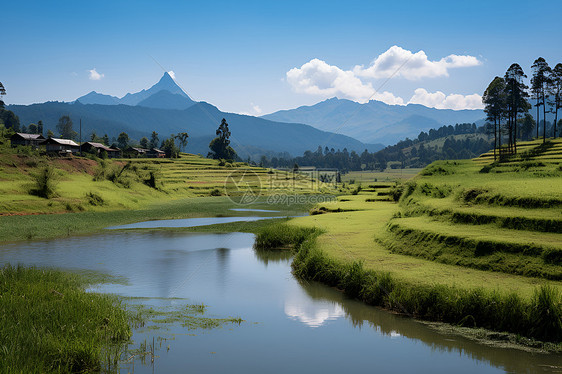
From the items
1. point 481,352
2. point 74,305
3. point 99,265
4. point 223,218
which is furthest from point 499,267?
point 223,218

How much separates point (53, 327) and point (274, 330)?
19.8 feet

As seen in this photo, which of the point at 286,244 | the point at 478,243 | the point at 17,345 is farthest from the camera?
the point at 286,244

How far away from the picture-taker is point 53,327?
35.4ft

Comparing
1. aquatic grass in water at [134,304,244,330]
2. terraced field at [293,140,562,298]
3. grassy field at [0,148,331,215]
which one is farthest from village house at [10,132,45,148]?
aquatic grass in water at [134,304,244,330]

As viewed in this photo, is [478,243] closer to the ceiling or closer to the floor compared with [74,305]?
closer to the ceiling

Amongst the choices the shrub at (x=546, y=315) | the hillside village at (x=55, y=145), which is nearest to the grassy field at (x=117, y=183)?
the hillside village at (x=55, y=145)

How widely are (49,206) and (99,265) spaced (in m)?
27.4

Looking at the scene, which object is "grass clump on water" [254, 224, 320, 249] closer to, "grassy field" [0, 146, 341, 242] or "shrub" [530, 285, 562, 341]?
"grassy field" [0, 146, 341, 242]

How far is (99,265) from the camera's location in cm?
2211

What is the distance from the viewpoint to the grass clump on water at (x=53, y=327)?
9.20 meters

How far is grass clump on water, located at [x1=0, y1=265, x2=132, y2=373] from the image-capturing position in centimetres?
920

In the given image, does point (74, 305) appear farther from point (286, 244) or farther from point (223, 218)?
point (223, 218)

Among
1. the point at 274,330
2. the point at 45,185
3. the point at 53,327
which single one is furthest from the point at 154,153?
the point at 53,327

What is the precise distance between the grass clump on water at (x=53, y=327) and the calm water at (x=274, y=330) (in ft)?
3.30
